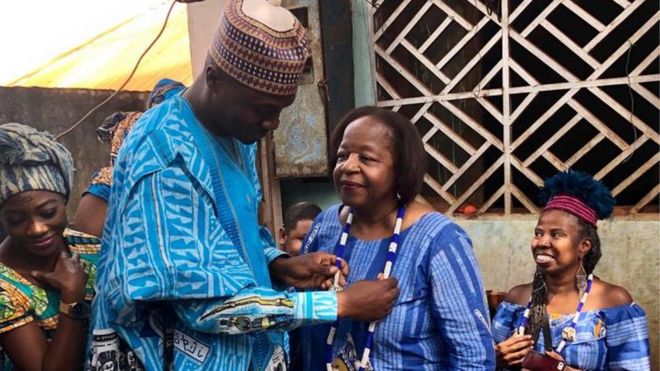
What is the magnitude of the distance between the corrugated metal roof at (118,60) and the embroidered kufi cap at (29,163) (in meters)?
5.85

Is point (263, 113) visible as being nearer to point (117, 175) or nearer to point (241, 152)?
point (241, 152)

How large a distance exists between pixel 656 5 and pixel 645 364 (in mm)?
1948

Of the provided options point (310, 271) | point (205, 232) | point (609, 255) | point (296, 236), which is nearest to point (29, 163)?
point (205, 232)

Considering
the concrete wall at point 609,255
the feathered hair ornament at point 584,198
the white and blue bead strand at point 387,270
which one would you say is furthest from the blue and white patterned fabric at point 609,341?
the white and blue bead strand at point 387,270

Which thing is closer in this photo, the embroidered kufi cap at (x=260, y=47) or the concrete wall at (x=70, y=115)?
the embroidered kufi cap at (x=260, y=47)

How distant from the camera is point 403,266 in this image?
6.87 feet

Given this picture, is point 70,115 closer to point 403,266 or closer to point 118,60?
point 118,60

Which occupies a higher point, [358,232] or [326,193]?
[326,193]

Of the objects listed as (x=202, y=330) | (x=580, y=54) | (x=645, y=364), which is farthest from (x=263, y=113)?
(x=580, y=54)

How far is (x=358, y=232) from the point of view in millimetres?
2266

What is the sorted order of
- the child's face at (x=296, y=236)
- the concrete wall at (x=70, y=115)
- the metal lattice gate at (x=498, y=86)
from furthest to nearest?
the concrete wall at (x=70, y=115)
the child's face at (x=296, y=236)
the metal lattice gate at (x=498, y=86)

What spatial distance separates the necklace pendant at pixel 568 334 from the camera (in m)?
3.06

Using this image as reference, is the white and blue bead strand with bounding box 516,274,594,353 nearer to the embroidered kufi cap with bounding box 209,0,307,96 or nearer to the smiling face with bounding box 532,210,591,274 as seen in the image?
the smiling face with bounding box 532,210,591,274

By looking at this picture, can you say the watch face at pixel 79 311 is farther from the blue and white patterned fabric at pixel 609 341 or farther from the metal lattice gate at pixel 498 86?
the metal lattice gate at pixel 498 86
